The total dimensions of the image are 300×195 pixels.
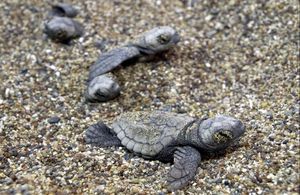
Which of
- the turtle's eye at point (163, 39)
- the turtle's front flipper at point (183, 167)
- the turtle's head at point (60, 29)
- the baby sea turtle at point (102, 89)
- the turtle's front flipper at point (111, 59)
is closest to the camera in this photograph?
the turtle's front flipper at point (183, 167)

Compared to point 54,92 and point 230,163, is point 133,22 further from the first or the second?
point 230,163

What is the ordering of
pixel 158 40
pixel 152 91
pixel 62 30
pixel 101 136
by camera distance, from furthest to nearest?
pixel 62 30
pixel 158 40
pixel 152 91
pixel 101 136

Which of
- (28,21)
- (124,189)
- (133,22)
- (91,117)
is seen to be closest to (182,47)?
(133,22)

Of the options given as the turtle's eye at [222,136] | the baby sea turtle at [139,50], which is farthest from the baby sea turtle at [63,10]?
the turtle's eye at [222,136]

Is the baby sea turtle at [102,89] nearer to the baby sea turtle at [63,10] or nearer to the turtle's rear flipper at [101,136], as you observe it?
the turtle's rear flipper at [101,136]

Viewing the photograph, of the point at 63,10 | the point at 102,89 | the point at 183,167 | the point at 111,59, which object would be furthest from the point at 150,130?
the point at 63,10

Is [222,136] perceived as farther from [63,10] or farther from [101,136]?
[63,10]

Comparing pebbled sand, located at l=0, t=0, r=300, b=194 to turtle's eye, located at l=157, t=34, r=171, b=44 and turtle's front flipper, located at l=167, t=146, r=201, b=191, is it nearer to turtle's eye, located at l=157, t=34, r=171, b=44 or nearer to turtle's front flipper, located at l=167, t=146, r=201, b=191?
turtle's front flipper, located at l=167, t=146, r=201, b=191
